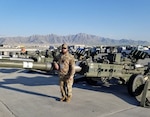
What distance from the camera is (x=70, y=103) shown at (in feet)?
23.5

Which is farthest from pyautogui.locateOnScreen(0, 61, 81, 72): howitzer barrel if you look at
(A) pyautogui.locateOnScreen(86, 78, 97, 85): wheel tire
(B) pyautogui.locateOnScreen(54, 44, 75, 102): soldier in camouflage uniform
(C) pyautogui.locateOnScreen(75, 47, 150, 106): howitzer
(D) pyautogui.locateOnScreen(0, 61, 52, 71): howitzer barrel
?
(A) pyautogui.locateOnScreen(86, 78, 97, 85): wheel tire

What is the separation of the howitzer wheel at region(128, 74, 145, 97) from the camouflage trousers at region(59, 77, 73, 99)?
2163mm

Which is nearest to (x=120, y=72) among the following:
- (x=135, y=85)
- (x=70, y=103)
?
(x=135, y=85)

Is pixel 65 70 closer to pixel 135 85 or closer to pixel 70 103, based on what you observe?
pixel 70 103

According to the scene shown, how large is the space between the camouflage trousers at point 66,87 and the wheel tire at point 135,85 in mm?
2163

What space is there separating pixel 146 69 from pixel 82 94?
2780mm

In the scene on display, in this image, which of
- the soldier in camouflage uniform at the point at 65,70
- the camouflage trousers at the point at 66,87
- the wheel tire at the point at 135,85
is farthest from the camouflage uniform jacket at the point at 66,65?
the wheel tire at the point at 135,85

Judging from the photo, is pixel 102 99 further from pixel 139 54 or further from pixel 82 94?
pixel 139 54

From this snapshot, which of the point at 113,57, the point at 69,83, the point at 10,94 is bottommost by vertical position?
the point at 10,94

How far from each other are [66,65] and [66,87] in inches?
26.6

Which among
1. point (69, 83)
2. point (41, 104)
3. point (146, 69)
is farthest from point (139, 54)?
point (41, 104)

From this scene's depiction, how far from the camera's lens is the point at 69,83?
7176 millimetres

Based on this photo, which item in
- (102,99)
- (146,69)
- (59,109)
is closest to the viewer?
(59,109)

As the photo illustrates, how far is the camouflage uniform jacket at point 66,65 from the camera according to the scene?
22.9 feet
